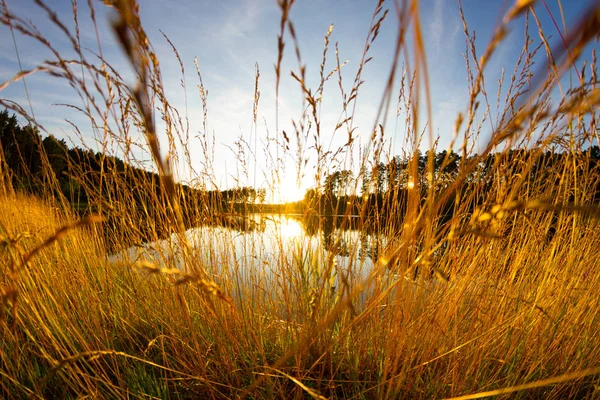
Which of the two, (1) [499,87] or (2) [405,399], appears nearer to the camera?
(2) [405,399]

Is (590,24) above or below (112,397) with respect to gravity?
above

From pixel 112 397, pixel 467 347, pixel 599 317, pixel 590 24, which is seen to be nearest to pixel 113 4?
pixel 590 24

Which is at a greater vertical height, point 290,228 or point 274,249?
point 290,228

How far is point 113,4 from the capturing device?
1.93 feet

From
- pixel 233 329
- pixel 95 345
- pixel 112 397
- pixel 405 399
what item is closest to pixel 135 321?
pixel 95 345

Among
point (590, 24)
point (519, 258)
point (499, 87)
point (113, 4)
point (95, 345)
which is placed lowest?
point (95, 345)

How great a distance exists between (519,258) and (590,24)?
158 centimetres

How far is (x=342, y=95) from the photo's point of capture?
3.87ft

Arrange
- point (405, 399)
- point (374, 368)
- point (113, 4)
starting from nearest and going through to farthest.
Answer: point (113, 4), point (405, 399), point (374, 368)

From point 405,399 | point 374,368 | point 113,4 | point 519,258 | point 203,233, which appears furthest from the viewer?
point 203,233

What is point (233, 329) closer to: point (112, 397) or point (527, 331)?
point (112, 397)

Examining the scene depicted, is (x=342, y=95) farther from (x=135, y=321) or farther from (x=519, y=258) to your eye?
(x=135, y=321)

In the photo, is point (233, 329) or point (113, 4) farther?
point (233, 329)

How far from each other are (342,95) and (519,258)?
1.32m
